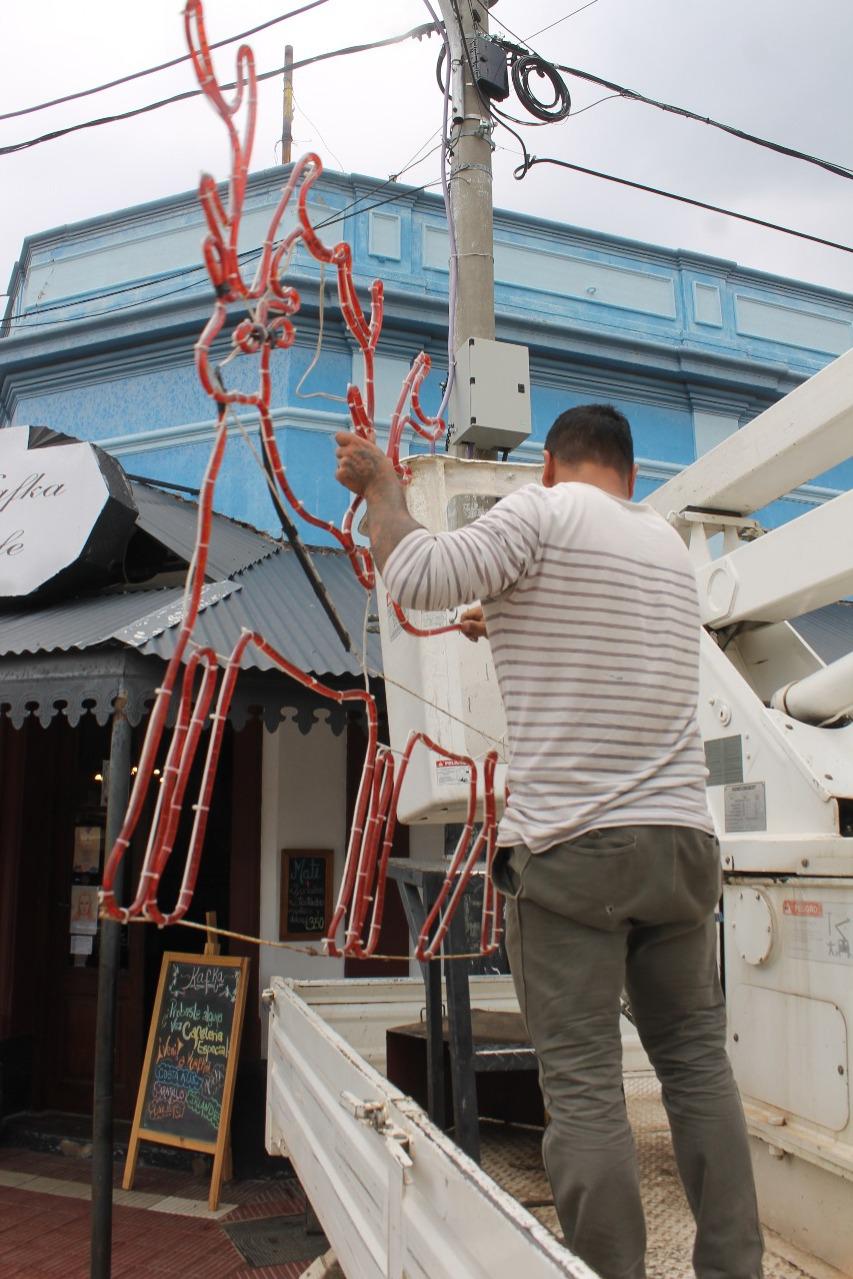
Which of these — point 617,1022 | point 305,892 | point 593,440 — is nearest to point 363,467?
point 593,440

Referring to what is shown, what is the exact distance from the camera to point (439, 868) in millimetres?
3111

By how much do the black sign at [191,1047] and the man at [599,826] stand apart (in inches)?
174

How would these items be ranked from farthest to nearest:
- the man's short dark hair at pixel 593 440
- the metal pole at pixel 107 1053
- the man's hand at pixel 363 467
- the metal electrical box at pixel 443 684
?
the metal pole at pixel 107 1053 → the metal electrical box at pixel 443 684 → the man's short dark hair at pixel 593 440 → the man's hand at pixel 363 467

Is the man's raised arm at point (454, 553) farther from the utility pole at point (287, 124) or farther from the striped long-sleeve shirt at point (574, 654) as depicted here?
the utility pole at point (287, 124)

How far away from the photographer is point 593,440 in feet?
6.75

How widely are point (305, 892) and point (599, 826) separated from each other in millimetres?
5364

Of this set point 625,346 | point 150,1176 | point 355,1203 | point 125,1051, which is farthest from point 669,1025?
point 625,346

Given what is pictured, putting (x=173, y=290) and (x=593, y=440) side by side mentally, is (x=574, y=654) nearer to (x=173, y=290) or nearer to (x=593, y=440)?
(x=593, y=440)

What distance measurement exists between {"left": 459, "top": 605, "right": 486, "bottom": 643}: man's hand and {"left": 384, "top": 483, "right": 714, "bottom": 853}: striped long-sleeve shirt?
327mm

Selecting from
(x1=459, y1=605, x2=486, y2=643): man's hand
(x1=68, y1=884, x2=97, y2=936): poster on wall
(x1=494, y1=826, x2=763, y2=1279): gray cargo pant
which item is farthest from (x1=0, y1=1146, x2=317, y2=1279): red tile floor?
(x1=459, y1=605, x2=486, y2=643): man's hand

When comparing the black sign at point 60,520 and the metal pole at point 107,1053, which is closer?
the metal pole at point 107,1053

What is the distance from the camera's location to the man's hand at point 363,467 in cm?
Answer: 194

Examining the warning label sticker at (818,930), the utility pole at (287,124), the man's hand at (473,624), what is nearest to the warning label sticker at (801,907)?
the warning label sticker at (818,930)

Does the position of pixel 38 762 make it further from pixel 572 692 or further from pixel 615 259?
pixel 615 259
